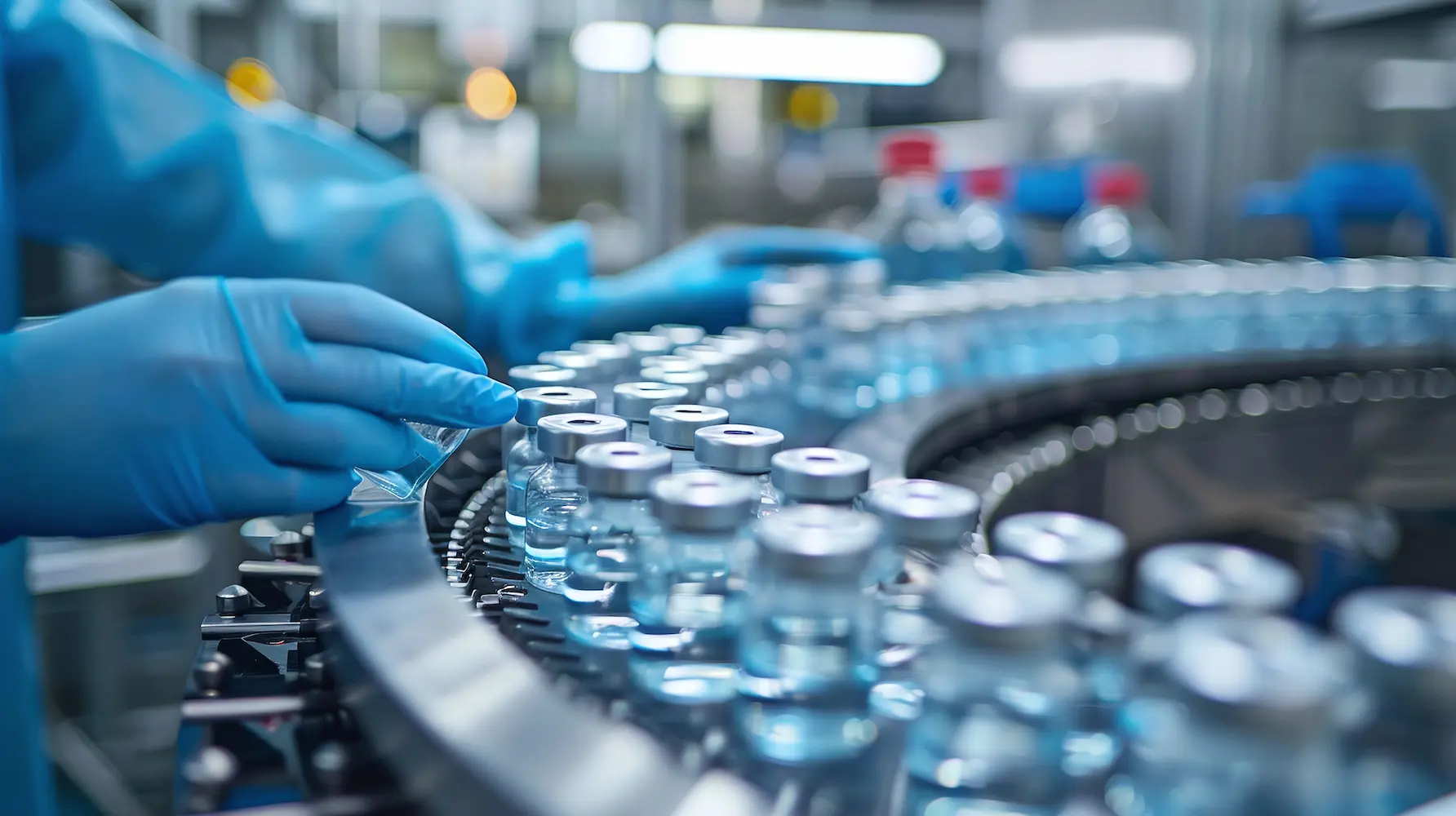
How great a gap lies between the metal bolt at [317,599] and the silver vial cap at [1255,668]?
416 millimetres

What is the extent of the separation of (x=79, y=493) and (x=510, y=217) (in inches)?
114

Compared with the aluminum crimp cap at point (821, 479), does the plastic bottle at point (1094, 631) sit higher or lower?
lower

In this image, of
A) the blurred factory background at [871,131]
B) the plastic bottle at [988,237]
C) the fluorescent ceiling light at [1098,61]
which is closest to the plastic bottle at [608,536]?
the plastic bottle at [988,237]

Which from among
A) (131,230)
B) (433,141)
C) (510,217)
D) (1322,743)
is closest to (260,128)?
(131,230)

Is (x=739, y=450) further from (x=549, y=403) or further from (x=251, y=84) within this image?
(x=251, y=84)

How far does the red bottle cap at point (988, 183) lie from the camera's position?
182 cm

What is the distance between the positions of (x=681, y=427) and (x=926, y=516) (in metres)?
0.21

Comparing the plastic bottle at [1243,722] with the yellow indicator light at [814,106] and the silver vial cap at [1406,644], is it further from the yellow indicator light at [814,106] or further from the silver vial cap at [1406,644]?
the yellow indicator light at [814,106]

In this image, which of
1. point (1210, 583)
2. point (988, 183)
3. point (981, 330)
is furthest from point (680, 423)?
point (988, 183)

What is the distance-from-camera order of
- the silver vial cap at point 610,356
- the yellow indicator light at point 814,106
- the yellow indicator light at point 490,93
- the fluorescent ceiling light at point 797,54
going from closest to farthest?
the silver vial cap at point 610,356 < the fluorescent ceiling light at point 797,54 < the yellow indicator light at point 814,106 < the yellow indicator light at point 490,93

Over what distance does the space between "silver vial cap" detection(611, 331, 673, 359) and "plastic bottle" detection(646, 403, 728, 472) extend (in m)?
0.29

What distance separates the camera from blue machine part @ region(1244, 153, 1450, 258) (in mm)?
2395

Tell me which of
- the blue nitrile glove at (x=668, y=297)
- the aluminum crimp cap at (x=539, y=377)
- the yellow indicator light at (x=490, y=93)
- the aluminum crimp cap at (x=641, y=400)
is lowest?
the aluminum crimp cap at (x=641, y=400)

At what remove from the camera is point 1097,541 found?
1.44 ft
